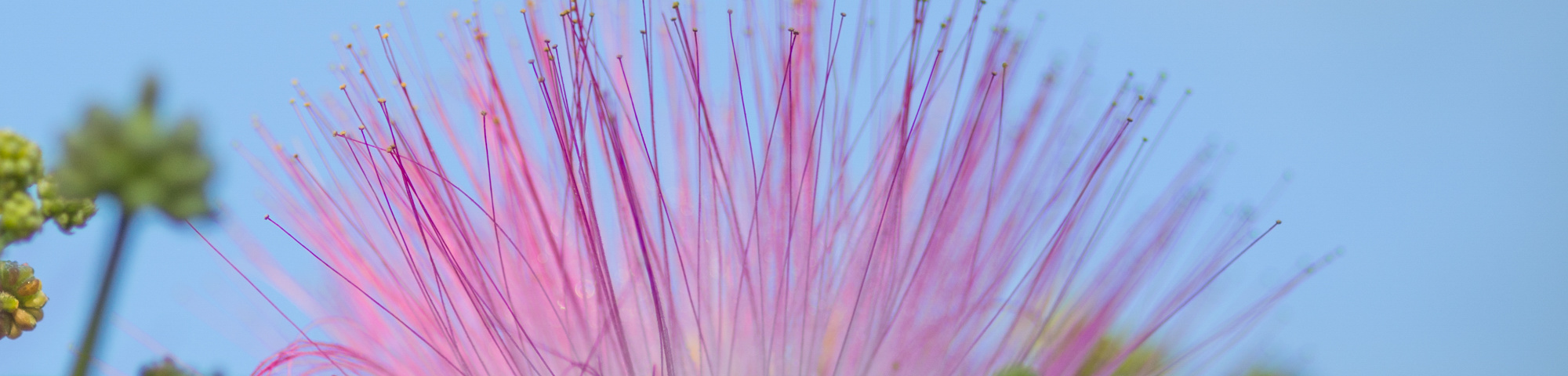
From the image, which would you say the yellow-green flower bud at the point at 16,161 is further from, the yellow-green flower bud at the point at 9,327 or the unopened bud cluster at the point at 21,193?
the yellow-green flower bud at the point at 9,327

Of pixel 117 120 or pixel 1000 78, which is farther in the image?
pixel 1000 78

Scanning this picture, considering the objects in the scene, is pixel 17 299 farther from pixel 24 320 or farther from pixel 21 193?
pixel 21 193

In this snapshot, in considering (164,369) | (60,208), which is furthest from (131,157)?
(164,369)

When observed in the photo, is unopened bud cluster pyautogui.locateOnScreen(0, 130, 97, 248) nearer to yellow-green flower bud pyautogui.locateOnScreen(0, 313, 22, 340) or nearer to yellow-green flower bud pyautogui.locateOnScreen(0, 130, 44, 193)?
yellow-green flower bud pyautogui.locateOnScreen(0, 130, 44, 193)

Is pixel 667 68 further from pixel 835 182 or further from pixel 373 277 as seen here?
pixel 373 277

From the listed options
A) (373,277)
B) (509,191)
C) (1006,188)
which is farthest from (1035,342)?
(373,277)

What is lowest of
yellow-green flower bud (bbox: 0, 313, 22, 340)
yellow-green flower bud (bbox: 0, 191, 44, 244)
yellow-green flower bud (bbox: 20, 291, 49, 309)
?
yellow-green flower bud (bbox: 0, 313, 22, 340)

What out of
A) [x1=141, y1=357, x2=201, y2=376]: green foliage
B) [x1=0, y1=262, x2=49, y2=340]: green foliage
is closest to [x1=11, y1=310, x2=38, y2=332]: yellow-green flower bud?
[x1=0, y1=262, x2=49, y2=340]: green foliage
